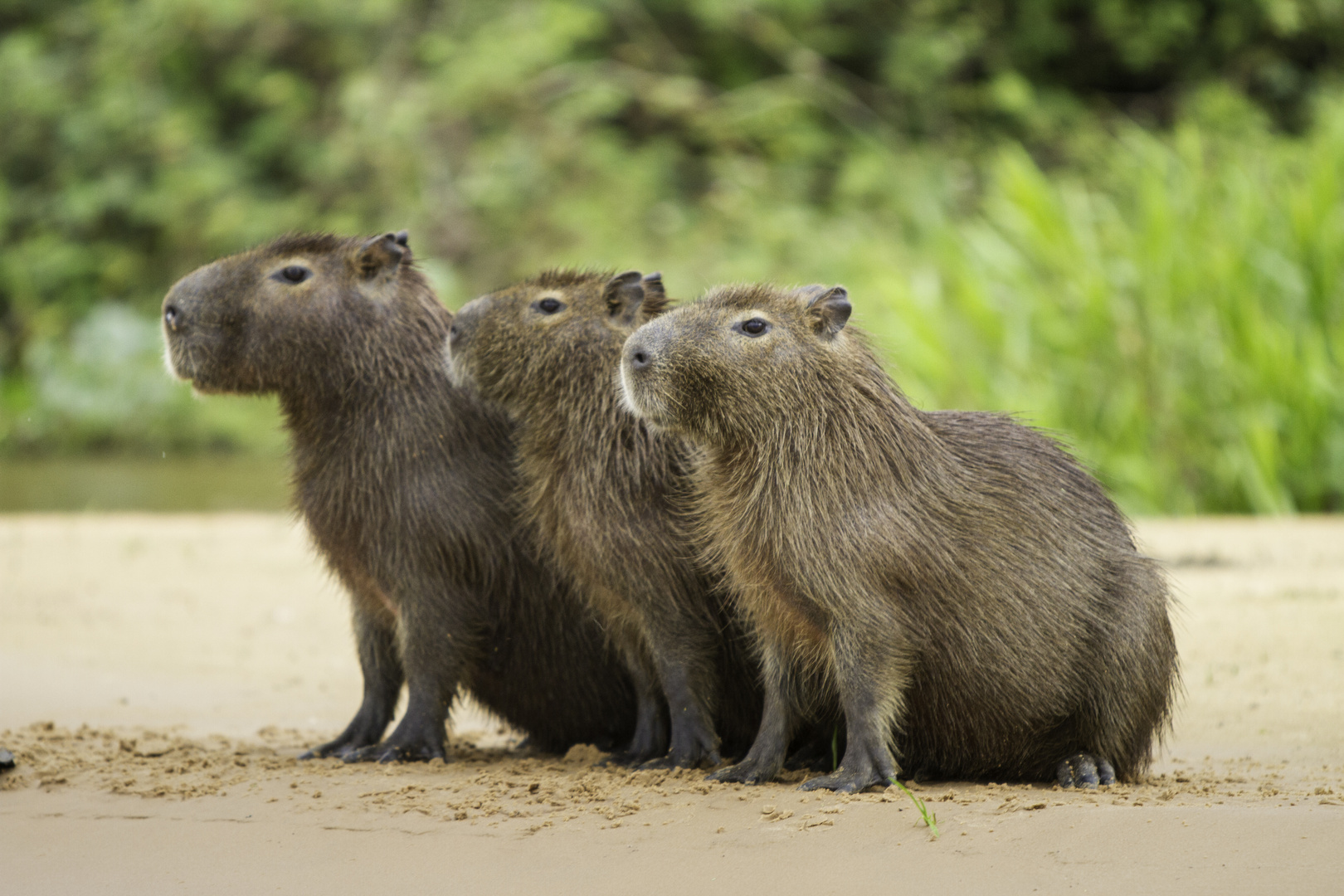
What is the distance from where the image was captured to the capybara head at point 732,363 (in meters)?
3.45

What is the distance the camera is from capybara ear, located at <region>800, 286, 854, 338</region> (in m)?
3.54

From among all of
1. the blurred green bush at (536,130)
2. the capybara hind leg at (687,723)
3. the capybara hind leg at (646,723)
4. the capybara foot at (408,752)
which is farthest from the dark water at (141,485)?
the capybara hind leg at (687,723)

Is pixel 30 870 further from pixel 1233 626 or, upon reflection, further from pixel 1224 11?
pixel 1224 11

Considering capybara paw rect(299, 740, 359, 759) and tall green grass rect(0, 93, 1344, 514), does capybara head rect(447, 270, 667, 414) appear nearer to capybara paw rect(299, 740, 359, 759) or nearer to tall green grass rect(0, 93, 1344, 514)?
capybara paw rect(299, 740, 359, 759)

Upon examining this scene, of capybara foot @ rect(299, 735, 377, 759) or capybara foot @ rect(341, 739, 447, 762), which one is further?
capybara foot @ rect(299, 735, 377, 759)

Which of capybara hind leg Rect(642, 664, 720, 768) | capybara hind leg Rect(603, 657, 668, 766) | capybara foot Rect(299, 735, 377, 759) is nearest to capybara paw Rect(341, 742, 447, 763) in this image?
capybara foot Rect(299, 735, 377, 759)

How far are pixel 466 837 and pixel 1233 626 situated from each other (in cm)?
353

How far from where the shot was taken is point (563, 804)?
10.7 ft

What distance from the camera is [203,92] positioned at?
16594mm

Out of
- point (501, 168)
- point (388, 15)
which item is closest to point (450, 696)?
point (501, 168)

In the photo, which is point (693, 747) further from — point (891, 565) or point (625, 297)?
point (625, 297)

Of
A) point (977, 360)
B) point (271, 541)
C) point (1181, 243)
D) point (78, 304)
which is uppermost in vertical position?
point (78, 304)

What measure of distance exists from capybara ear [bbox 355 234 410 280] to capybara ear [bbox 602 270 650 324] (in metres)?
0.65

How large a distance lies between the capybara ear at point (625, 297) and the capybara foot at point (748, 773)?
4.04 feet
